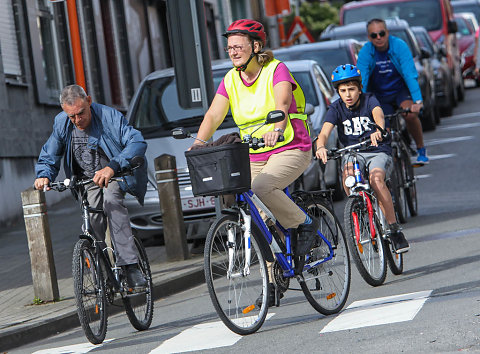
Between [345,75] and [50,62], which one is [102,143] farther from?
[50,62]

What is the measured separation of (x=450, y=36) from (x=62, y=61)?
12.4 metres

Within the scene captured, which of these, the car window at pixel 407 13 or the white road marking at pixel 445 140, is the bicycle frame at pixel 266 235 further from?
the car window at pixel 407 13

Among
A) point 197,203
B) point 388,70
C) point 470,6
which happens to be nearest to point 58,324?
point 197,203

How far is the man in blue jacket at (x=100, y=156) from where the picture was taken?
318 inches

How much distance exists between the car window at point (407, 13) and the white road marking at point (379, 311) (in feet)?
70.3

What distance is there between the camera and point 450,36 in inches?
1163

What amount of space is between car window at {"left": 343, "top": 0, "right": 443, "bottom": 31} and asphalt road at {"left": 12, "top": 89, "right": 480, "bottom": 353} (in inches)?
690

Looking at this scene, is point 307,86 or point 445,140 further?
point 445,140

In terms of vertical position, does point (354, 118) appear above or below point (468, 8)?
below

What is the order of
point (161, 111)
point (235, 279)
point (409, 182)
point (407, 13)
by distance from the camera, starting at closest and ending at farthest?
point (235, 279)
point (409, 182)
point (161, 111)
point (407, 13)

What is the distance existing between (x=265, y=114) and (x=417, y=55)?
15.1 metres

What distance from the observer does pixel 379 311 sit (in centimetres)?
751

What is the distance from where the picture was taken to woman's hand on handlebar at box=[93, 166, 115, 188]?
25.5 ft

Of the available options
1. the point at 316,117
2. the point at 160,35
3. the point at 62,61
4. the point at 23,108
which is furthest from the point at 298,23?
the point at 316,117
